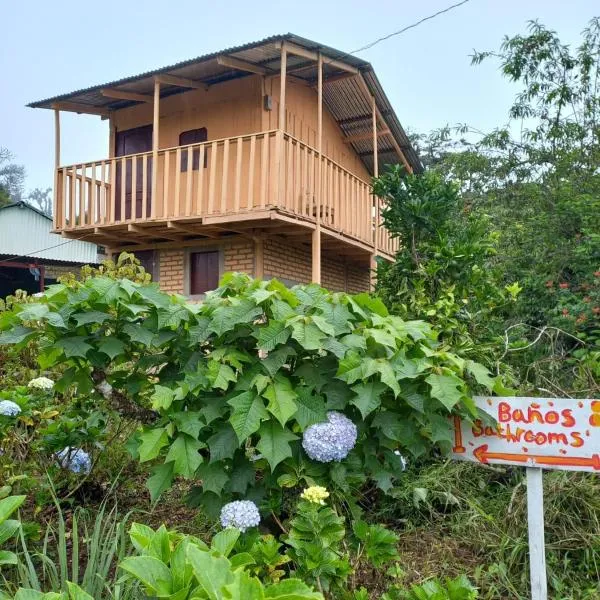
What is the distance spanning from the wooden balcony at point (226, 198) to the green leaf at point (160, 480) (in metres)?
6.47

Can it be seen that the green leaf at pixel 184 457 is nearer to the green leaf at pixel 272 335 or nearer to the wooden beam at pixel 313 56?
the green leaf at pixel 272 335

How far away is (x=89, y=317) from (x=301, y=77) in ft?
33.5

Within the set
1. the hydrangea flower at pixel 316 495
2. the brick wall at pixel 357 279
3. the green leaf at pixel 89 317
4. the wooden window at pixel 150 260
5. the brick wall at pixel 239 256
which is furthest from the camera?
the brick wall at pixel 357 279

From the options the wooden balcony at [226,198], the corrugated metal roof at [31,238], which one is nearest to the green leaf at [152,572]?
the wooden balcony at [226,198]

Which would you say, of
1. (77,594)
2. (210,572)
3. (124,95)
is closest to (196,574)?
(210,572)

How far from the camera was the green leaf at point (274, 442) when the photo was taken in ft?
7.08

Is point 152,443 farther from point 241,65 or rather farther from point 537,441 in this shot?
point 241,65

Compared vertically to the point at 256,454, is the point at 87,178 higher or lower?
higher

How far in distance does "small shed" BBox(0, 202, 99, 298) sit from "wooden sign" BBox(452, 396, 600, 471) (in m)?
21.0

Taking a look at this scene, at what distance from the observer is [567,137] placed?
914 cm

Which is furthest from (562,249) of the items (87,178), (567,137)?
(87,178)

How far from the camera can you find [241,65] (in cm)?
967

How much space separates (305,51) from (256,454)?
27.0ft

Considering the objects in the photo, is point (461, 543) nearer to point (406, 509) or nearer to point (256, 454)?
point (406, 509)
